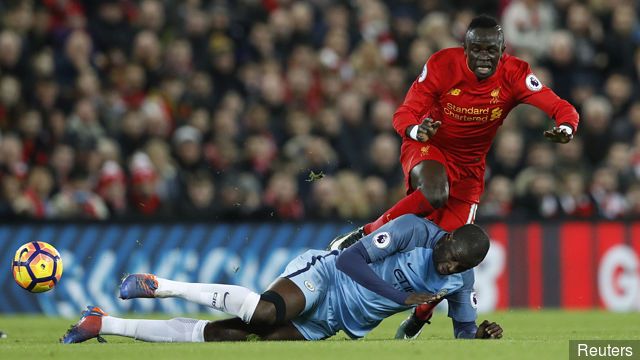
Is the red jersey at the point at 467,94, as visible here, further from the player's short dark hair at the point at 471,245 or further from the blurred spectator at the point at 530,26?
the blurred spectator at the point at 530,26

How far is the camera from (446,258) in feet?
27.3

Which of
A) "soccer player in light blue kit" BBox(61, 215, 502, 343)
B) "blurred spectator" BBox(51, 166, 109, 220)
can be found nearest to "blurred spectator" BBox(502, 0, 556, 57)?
"blurred spectator" BBox(51, 166, 109, 220)

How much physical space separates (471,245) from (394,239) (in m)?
0.53

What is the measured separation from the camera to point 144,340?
866cm

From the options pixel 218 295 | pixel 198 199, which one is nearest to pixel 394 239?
pixel 218 295

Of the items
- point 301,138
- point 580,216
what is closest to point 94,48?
point 301,138

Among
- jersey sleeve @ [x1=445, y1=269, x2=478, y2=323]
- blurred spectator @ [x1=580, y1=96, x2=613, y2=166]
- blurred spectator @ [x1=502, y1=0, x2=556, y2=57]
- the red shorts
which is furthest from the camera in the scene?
blurred spectator @ [x1=502, y1=0, x2=556, y2=57]

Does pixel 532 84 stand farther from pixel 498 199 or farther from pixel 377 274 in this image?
pixel 498 199

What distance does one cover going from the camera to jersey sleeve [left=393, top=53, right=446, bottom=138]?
947 cm

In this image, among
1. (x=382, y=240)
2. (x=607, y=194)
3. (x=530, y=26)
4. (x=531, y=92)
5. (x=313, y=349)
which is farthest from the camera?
(x=530, y=26)

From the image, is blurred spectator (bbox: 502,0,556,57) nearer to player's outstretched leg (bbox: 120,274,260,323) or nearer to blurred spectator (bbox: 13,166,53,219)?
blurred spectator (bbox: 13,166,53,219)

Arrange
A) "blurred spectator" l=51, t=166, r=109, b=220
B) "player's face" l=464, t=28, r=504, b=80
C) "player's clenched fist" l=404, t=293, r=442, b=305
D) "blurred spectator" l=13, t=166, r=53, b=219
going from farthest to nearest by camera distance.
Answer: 1. "blurred spectator" l=51, t=166, r=109, b=220
2. "blurred spectator" l=13, t=166, r=53, b=219
3. "player's face" l=464, t=28, r=504, b=80
4. "player's clenched fist" l=404, t=293, r=442, b=305

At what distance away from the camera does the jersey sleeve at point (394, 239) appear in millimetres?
8469

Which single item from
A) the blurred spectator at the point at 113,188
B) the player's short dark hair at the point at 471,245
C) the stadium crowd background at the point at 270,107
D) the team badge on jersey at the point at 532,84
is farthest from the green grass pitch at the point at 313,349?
the stadium crowd background at the point at 270,107
